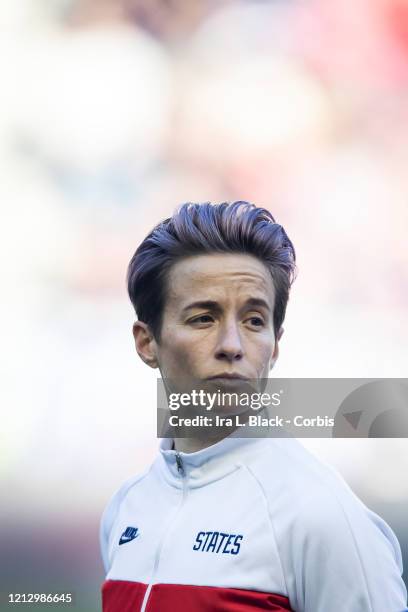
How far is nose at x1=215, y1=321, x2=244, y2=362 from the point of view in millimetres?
1732

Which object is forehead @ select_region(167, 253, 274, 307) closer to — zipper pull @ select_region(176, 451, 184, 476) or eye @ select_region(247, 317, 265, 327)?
eye @ select_region(247, 317, 265, 327)

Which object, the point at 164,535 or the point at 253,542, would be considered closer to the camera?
the point at 253,542

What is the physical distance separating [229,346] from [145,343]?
321mm

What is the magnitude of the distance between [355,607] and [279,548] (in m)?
0.17

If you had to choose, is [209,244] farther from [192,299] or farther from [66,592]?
[66,592]

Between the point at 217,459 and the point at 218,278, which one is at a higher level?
the point at 218,278

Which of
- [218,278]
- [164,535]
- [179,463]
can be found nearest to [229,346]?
[218,278]

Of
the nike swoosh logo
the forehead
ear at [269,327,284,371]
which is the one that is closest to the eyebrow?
the forehead

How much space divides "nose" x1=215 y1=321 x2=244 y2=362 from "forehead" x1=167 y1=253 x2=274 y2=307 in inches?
3.4

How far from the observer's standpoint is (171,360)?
6.06 ft

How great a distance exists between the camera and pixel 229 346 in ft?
5.68

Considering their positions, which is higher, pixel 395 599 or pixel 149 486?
pixel 149 486

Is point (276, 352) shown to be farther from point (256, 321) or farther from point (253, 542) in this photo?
point (253, 542)

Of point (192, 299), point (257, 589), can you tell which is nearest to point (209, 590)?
point (257, 589)
